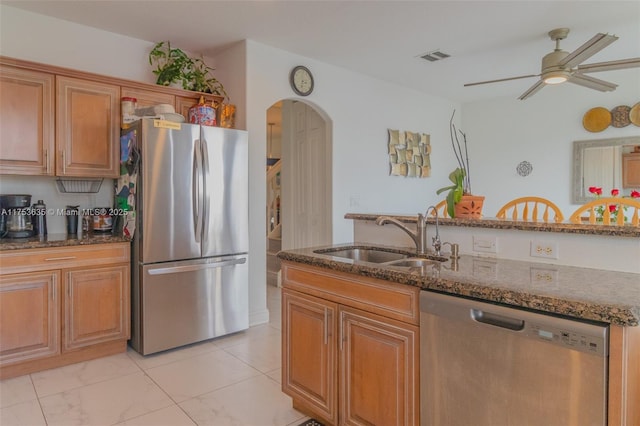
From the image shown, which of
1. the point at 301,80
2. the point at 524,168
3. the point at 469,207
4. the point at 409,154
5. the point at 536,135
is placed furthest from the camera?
the point at 524,168

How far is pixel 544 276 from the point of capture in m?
1.53

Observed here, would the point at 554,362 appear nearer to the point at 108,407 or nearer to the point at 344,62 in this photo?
the point at 108,407

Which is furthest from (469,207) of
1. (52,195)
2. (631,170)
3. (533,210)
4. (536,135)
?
(536,135)

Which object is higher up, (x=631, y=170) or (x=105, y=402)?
(x=631, y=170)

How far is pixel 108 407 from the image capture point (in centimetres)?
224

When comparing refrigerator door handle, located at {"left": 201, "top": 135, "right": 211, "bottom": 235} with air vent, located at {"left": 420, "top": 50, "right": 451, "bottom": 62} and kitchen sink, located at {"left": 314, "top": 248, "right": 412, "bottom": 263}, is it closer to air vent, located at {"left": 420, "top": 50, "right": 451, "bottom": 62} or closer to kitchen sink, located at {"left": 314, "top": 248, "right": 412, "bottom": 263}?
kitchen sink, located at {"left": 314, "top": 248, "right": 412, "bottom": 263}

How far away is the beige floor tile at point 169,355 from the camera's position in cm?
286

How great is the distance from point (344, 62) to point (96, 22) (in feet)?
7.62

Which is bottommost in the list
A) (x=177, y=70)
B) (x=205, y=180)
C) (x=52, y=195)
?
(x=52, y=195)

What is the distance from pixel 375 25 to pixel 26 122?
2.77m

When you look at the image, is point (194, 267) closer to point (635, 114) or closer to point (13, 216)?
point (13, 216)

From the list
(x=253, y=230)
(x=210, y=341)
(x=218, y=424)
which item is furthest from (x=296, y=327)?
(x=253, y=230)

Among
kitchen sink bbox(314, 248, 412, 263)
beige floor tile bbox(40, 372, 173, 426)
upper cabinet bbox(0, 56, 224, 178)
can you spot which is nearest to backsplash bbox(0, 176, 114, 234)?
upper cabinet bbox(0, 56, 224, 178)

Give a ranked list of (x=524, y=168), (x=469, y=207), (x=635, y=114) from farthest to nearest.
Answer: (x=524, y=168) → (x=635, y=114) → (x=469, y=207)
